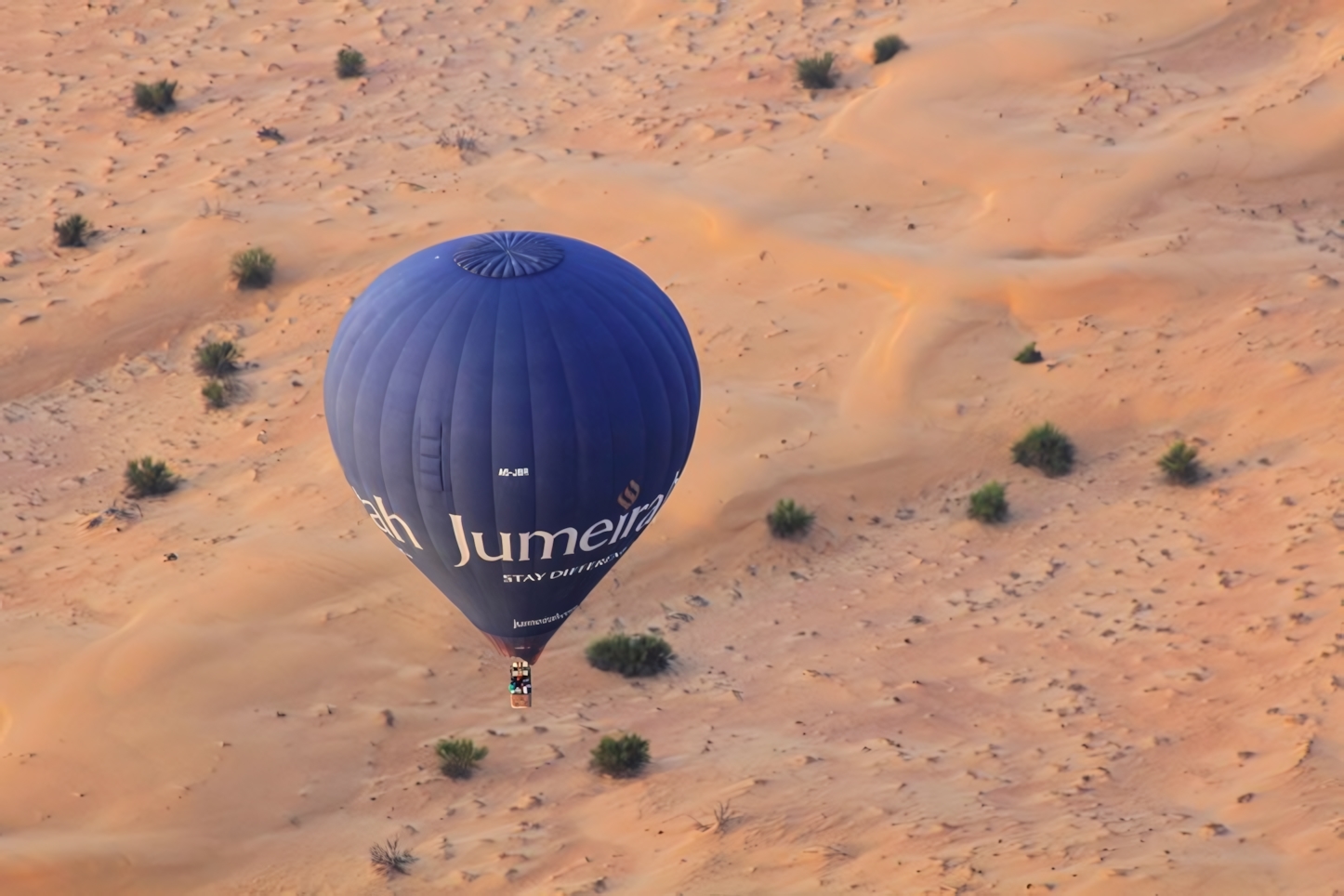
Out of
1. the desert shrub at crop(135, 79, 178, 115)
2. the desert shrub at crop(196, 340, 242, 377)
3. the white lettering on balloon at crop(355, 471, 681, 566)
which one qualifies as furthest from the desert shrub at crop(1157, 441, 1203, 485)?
the desert shrub at crop(135, 79, 178, 115)

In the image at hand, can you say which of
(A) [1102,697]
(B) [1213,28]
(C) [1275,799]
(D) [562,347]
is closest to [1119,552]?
(A) [1102,697]

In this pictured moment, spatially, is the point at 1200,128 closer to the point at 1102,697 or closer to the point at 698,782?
the point at 1102,697

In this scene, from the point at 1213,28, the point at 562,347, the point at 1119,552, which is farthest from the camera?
the point at 1213,28

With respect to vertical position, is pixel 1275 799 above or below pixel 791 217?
below

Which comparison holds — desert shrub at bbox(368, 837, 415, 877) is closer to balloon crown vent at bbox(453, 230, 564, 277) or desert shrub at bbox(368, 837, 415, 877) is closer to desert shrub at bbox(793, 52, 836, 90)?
balloon crown vent at bbox(453, 230, 564, 277)

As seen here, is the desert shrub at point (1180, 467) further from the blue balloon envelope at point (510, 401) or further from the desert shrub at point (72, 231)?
the desert shrub at point (72, 231)

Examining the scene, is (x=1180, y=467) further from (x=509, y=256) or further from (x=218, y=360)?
(x=218, y=360)
